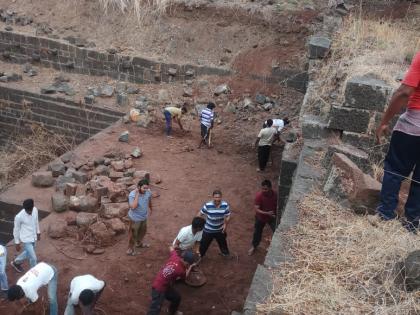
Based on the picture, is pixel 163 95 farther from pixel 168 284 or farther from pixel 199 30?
pixel 168 284

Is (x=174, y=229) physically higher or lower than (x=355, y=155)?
lower

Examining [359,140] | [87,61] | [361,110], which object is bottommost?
[87,61]

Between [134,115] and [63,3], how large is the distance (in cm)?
620

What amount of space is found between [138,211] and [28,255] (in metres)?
1.62

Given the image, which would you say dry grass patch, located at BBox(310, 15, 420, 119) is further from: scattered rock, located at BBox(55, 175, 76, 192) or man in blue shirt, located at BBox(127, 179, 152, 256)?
→ scattered rock, located at BBox(55, 175, 76, 192)

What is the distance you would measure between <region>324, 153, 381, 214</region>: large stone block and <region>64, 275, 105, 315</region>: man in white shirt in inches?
111

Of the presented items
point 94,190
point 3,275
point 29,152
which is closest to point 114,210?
point 94,190

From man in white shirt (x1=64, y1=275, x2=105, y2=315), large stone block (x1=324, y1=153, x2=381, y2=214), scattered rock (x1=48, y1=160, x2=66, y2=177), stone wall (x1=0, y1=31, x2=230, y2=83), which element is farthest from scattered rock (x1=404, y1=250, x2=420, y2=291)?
stone wall (x1=0, y1=31, x2=230, y2=83)

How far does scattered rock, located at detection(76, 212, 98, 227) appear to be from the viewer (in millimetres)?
7609

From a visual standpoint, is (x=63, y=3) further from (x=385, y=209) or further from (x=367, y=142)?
(x=385, y=209)

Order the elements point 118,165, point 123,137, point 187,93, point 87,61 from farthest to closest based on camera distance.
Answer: point 87,61 → point 187,93 → point 123,137 → point 118,165

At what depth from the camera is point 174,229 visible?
799 cm

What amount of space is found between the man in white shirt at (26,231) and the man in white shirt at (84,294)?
52.7 inches

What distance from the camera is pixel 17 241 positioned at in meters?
6.70
